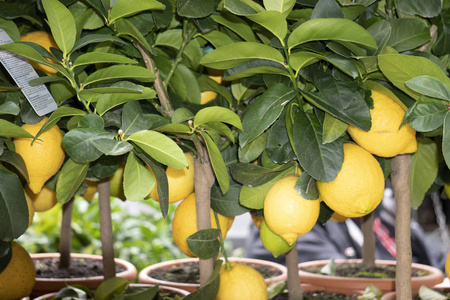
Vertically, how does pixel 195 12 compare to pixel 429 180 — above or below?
above

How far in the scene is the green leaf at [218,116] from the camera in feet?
1.84

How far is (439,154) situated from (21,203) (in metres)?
0.59

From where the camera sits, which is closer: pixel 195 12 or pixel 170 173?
pixel 195 12

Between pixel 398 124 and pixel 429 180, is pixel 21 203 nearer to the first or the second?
pixel 398 124

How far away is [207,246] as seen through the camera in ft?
2.19

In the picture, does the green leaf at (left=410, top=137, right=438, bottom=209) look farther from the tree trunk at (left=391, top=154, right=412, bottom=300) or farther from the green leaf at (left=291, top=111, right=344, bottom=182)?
the green leaf at (left=291, top=111, right=344, bottom=182)

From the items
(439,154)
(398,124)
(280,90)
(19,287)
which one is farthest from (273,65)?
(19,287)

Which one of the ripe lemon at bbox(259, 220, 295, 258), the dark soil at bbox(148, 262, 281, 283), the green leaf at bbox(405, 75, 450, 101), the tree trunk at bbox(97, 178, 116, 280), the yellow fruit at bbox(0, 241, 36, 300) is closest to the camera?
the green leaf at bbox(405, 75, 450, 101)

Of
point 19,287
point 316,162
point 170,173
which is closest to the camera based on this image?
point 316,162

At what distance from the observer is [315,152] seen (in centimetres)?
59

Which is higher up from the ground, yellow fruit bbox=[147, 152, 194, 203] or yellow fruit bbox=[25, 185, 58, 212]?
yellow fruit bbox=[147, 152, 194, 203]

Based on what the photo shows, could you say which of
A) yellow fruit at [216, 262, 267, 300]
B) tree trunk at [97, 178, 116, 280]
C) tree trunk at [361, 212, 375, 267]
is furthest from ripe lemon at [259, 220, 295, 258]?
tree trunk at [361, 212, 375, 267]

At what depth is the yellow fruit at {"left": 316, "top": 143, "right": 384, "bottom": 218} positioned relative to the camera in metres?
0.61

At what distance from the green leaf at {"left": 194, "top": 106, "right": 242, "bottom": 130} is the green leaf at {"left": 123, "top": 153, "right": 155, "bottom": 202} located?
0.09 meters
